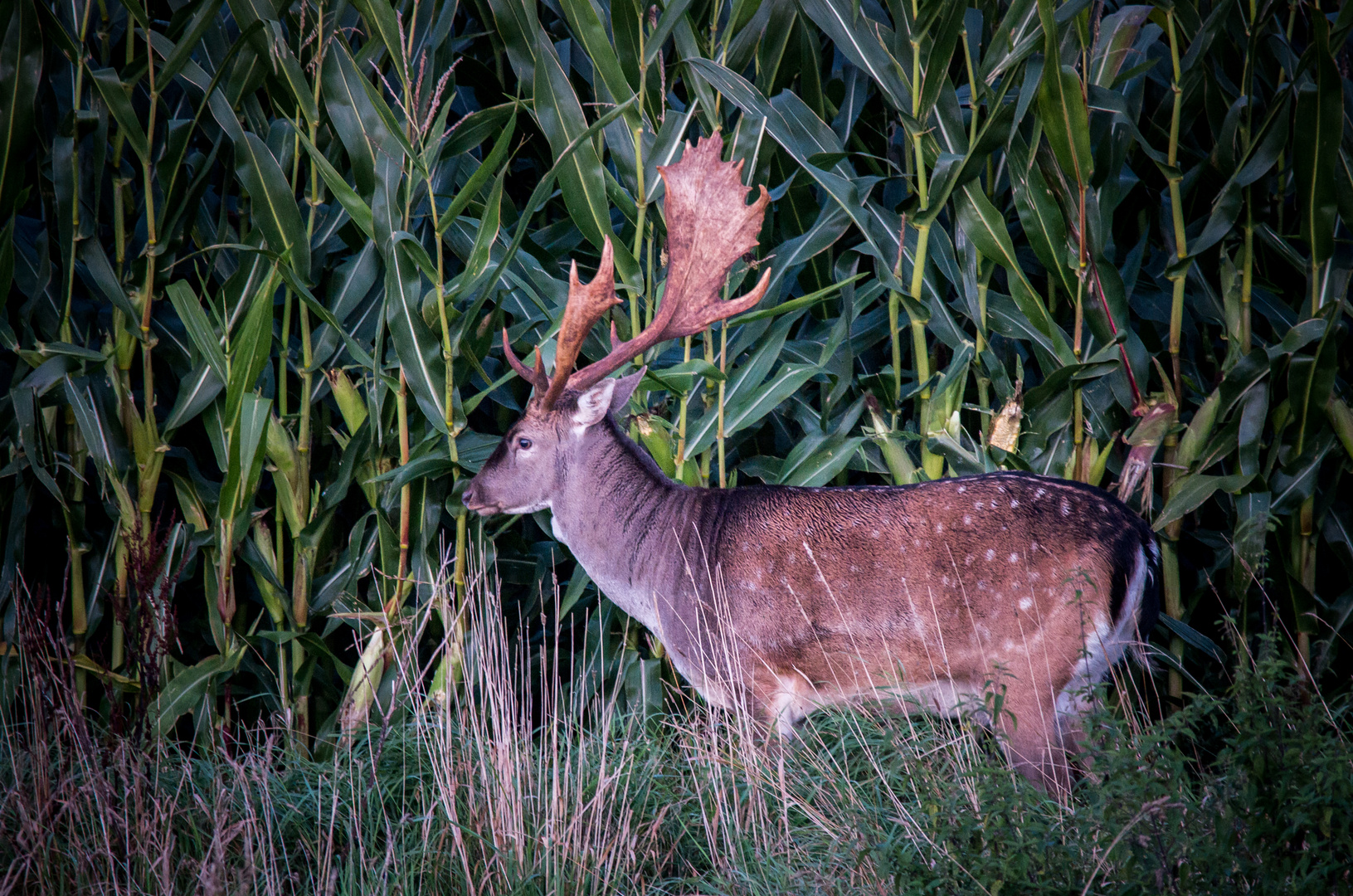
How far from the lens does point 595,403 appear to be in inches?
158

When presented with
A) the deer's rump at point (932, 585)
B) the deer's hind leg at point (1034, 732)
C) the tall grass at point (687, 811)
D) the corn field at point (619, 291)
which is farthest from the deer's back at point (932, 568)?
the corn field at point (619, 291)

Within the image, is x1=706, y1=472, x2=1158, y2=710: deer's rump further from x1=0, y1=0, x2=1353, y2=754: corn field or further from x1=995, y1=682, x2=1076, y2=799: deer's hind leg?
x1=0, y1=0, x2=1353, y2=754: corn field

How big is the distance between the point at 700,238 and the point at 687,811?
1958mm

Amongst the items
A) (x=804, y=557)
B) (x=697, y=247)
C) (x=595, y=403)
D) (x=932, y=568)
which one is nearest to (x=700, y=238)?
(x=697, y=247)

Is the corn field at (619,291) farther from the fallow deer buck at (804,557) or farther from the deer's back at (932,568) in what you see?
the deer's back at (932,568)

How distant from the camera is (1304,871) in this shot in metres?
2.15

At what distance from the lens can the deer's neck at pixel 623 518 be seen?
3.98 m

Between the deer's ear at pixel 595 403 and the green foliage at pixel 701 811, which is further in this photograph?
the deer's ear at pixel 595 403

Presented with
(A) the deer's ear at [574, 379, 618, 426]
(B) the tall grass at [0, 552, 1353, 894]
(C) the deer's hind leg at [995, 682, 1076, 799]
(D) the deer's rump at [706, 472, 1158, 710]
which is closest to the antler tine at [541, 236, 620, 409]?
(A) the deer's ear at [574, 379, 618, 426]

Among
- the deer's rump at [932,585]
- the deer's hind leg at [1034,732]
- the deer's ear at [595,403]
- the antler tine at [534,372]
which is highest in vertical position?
the antler tine at [534,372]

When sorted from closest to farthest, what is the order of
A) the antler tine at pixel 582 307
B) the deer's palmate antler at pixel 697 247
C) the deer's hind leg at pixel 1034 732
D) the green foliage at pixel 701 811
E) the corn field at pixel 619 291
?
1. the green foliage at pixel 701 811
2. the deer's hind leg at pixel 1034 732
3. the antler tine at pixel 582 307
4. the deer's palmate antler at pixel 697 247
5. the corn field at pixel 619 291

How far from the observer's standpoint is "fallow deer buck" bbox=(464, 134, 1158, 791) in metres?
3.50

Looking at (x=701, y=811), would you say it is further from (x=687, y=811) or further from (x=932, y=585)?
(x=932, y=585)

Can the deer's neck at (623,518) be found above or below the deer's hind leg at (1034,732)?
above
